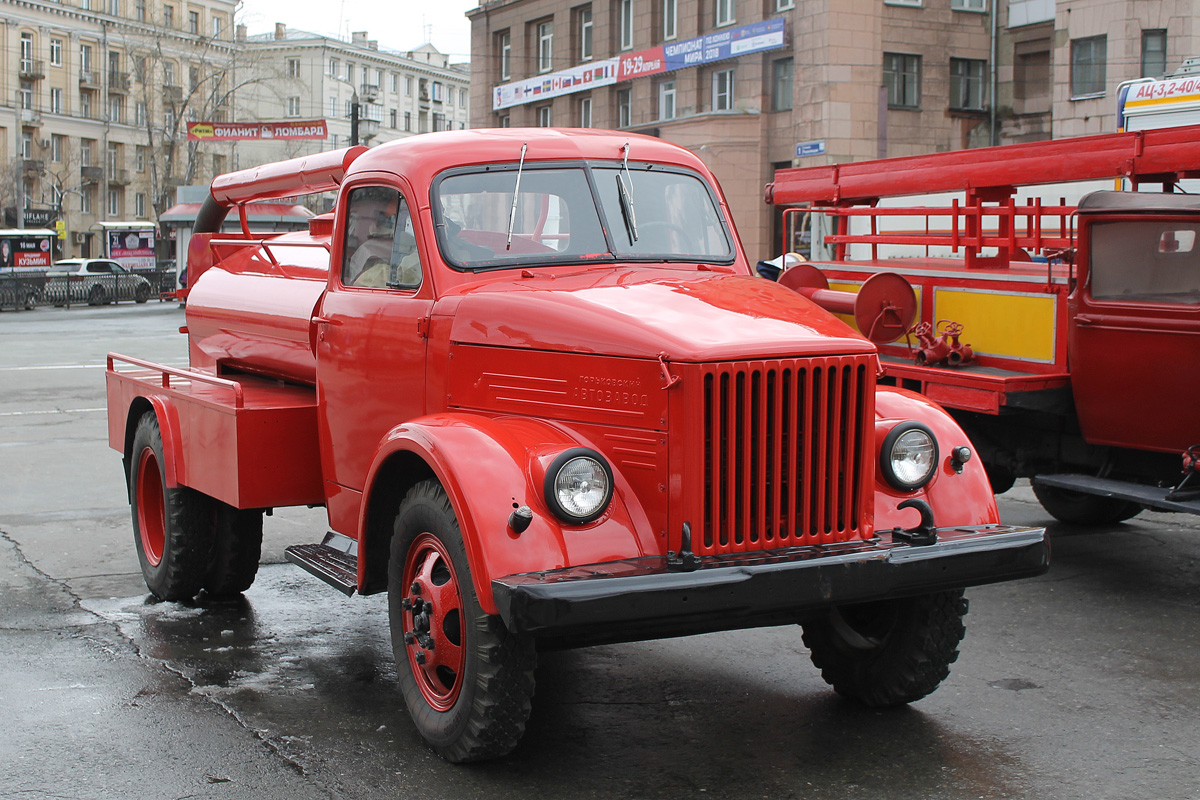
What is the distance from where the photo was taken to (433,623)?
461cm

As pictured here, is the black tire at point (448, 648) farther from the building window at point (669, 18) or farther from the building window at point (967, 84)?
the building window at point (669, 18)

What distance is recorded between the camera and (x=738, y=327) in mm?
4336

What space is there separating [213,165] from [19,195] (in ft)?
45.9

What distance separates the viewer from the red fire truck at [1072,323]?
22.8 ft

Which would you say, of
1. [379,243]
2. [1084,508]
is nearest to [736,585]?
[379,243]

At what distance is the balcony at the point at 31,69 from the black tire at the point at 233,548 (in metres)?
77.7

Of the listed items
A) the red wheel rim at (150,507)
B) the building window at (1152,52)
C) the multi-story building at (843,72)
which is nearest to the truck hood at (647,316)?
the red wheel rim at (150,507)

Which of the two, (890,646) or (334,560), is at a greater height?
(334,560)

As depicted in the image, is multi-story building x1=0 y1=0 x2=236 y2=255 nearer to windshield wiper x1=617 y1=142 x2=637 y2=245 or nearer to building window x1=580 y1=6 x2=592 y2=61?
building window x1=580 y1=6 x2=592 y2=61

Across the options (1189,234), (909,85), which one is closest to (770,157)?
(909,85)

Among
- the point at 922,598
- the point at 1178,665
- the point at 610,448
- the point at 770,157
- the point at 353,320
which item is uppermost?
the point at 770,157

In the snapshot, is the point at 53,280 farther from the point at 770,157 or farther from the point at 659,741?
the point at 659,741

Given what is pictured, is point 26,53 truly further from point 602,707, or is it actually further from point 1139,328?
point 602,707

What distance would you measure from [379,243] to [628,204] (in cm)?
108
